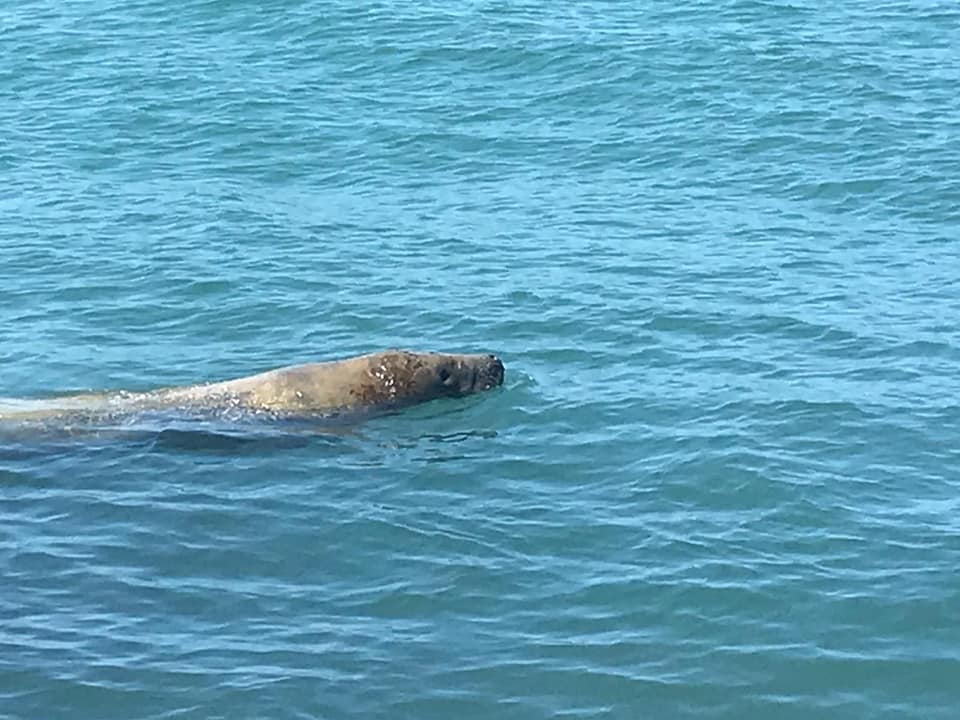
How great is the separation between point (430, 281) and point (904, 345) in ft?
17.7

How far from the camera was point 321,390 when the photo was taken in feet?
57.0

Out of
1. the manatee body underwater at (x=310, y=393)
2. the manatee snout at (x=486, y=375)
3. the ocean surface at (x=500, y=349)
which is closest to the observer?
the ocean surface at (x=500, y=349)

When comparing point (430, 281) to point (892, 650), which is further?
point (430, 281)

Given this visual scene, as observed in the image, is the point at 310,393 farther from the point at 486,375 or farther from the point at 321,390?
the point at 486,375

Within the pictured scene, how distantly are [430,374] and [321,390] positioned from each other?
1109 millimetres

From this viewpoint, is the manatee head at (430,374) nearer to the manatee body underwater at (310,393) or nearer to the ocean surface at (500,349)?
the manatee body underwater at (310,393)

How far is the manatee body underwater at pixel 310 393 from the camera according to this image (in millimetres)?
17078

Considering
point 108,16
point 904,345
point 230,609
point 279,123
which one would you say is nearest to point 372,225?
point 279,123

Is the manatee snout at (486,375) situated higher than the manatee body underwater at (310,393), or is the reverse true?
the manatee body underwater at (310,393)

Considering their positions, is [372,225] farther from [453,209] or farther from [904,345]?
[904,345]

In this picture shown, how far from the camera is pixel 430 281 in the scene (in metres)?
21.6

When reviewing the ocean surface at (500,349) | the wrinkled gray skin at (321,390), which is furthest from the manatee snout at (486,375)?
the ocean surface at (500,349)

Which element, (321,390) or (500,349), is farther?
(500,349)

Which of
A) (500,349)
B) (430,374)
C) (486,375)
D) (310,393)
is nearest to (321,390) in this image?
(310,393)
